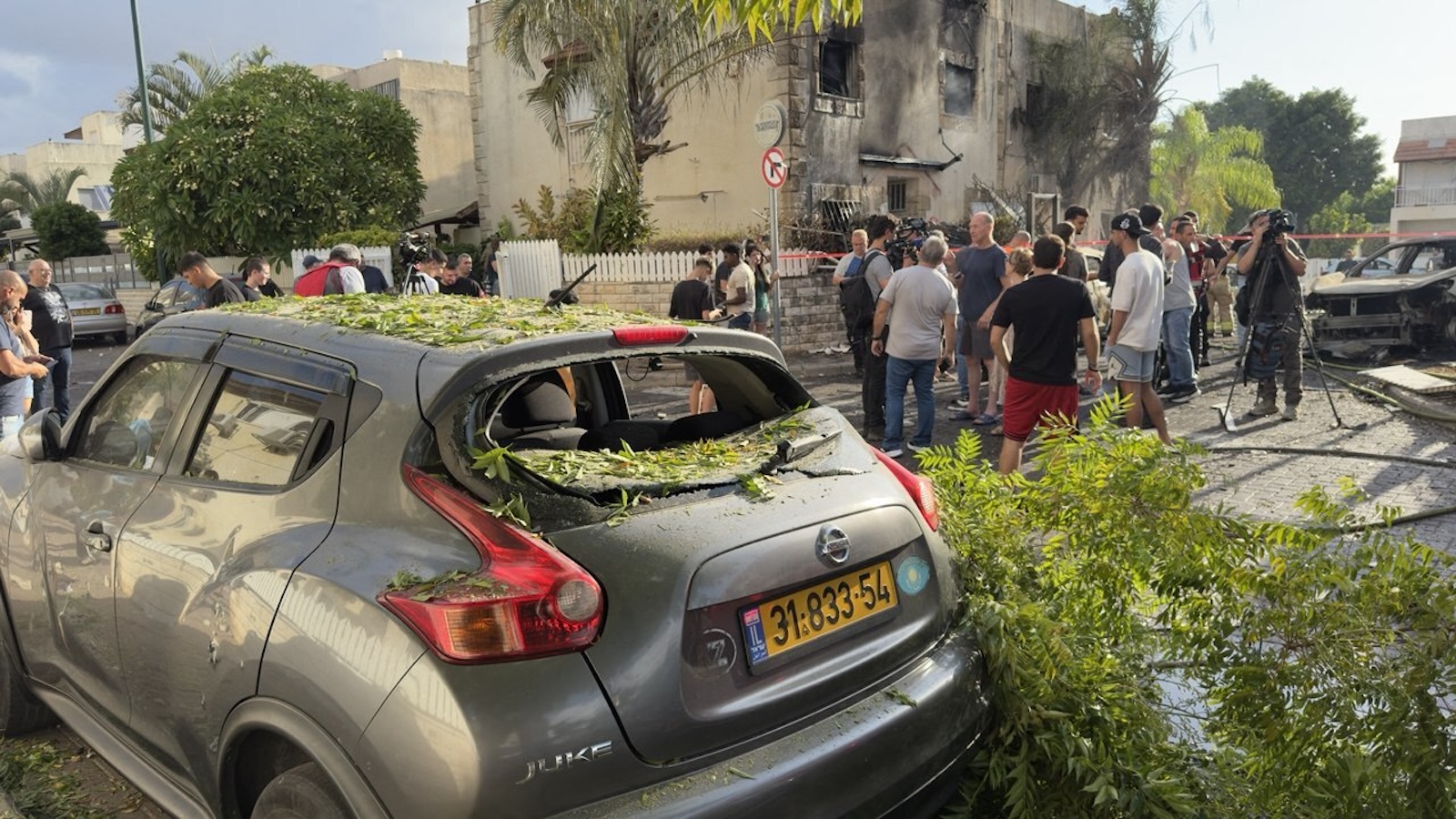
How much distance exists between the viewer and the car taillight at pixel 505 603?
81.9 inches

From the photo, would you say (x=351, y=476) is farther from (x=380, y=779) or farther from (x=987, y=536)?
(x=987, y=536)

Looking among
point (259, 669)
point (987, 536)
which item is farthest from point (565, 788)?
point (987, 536)

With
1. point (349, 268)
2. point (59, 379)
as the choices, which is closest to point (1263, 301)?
point (349, 268)

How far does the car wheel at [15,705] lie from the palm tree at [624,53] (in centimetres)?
1438

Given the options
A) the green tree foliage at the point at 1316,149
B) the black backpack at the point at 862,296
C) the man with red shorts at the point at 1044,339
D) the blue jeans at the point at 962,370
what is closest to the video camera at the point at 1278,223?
the blue jeans at the point at 962,370

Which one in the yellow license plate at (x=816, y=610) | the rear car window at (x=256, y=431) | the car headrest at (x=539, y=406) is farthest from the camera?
the car headrest at (x=539, y=406)

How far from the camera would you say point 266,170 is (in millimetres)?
20906

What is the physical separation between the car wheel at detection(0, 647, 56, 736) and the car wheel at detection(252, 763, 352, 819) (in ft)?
6.95

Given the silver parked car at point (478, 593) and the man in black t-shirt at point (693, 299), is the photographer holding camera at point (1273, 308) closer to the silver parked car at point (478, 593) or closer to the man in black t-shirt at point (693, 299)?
the man in black t-shirt at point (693, 299)

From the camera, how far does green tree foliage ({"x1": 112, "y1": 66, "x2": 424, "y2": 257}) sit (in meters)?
20.8

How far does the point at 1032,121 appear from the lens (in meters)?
26.6

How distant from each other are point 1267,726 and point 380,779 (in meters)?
2.23

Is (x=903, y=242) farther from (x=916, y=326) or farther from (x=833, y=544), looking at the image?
(x=833, y=544)

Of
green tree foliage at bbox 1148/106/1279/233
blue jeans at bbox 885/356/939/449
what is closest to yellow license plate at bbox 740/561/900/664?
blue jeans at bbox 885/356/939/449
